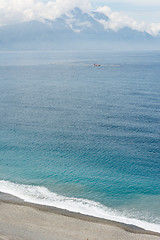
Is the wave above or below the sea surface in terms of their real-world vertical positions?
below

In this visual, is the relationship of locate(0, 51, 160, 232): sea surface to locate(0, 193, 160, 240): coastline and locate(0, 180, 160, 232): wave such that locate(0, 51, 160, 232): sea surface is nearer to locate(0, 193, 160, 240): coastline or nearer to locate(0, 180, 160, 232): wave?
locate(0, 180, 160, 232): wave

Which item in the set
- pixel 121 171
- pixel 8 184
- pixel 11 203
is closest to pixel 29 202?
pixel 11 203

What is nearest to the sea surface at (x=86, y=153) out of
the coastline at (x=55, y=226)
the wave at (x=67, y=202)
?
the wave at (x=67, y=202)

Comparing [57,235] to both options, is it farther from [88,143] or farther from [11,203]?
[88,143]

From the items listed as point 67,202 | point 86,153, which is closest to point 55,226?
point 67,202

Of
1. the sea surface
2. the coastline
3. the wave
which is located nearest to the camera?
the coastline

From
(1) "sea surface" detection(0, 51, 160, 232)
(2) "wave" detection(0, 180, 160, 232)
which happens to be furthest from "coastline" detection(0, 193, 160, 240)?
(1) "sea surface" detection(0, 51, 160, 232)
